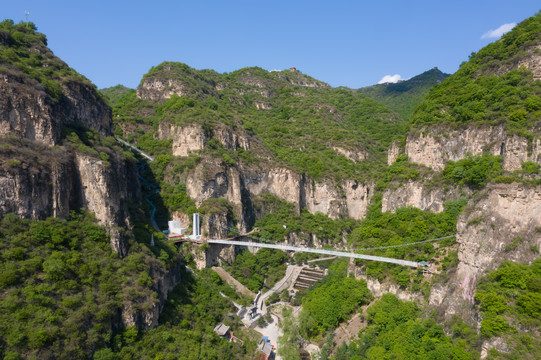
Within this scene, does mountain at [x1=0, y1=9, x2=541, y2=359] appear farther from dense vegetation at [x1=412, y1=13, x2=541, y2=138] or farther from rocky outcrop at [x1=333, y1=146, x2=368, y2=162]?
rocky outcrop at [x1=333, y1=146, x2=368, y2=162]

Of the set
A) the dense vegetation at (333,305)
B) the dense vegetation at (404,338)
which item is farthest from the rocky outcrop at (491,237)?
the dense vegetation at (333,305)

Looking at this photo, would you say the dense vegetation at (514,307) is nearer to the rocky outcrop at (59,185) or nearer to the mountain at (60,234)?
the mountain at (60,234)

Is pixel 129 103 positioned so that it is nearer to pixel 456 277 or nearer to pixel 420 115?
pixel 420 115

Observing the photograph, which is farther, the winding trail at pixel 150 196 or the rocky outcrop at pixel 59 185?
the winding trail at pixel 150 196

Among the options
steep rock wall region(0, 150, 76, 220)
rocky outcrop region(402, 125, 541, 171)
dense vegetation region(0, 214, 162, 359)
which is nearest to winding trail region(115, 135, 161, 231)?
dense vegetation region(0, 214, 162, 359)

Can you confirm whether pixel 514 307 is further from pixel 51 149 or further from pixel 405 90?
pixel 405 90

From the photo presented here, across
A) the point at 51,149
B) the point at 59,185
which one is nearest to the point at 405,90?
the point at 51,149
